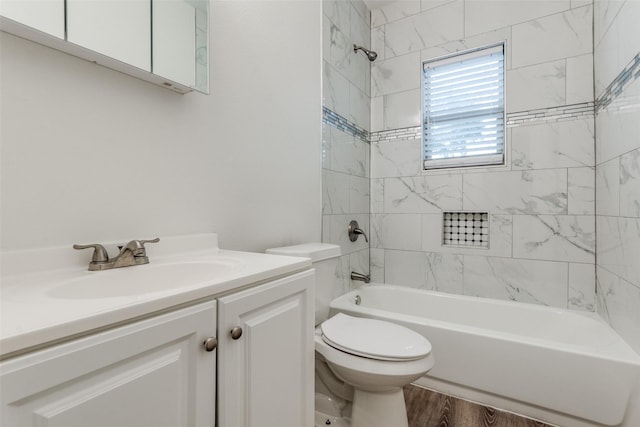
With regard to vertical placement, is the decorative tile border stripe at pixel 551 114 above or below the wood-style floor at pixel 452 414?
above

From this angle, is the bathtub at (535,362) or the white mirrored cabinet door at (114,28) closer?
the white mirrored cabinet door at (114,28)

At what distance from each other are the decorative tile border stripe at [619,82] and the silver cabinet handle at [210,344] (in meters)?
1.94

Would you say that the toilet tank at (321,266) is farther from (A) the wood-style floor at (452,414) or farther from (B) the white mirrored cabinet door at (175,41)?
(B) the white mirrored cabinet door at (175,41)

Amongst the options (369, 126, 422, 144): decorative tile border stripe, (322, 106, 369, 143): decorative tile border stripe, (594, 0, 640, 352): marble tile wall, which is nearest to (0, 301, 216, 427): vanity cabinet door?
(322, 106, 369, 143): decorative tile border stripe

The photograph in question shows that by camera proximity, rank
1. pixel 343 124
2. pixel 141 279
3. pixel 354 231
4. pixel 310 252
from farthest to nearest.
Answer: pixel 354 231 < pixel 343 124 < pixel 310 252 < pixel 141 279

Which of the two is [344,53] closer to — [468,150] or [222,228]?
[468,150]

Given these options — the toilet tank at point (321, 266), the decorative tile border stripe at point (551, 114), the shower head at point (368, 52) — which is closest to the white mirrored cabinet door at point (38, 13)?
the toilet tank at point (321, 266)

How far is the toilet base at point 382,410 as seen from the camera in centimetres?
129

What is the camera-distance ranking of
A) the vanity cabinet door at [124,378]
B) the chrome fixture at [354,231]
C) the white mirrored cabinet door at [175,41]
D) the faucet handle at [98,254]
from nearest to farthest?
the vanity cabinet door at [124,378]
the faucet handle at [98,254]
the white mirrored cabinet door at [175,41]
the chrome fixture at [354,231]

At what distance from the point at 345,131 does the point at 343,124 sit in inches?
2.2

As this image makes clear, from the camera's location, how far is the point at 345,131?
2262mm

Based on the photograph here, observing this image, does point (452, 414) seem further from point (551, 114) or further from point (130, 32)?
point (130, 32)

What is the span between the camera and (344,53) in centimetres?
224

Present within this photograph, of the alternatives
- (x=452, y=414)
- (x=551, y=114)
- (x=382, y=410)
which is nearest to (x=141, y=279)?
(x=382, y=410)
